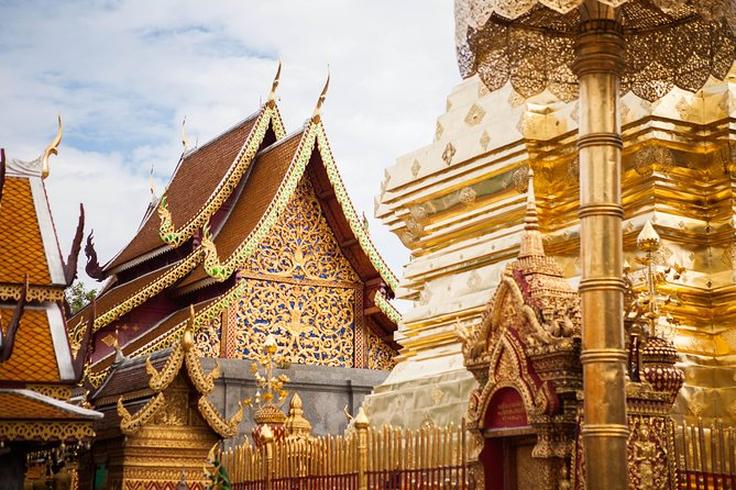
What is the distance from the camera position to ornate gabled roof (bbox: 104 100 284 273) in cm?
1439

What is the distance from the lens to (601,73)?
14.2ft

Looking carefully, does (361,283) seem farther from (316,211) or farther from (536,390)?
(536,390)

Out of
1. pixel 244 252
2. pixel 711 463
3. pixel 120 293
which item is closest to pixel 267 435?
pixel 711 463

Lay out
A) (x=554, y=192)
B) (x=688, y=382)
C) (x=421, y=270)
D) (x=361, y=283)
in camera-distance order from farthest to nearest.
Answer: (x=361, y=283), (x=421, y=270), (x=554, y=192), (x=688, y=382)

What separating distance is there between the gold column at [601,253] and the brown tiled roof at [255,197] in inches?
379

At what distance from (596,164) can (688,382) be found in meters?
3.50

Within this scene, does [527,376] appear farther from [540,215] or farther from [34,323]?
[34,323]

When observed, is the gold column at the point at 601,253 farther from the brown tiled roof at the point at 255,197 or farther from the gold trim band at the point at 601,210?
the brown tiled roof at the point at 255,197

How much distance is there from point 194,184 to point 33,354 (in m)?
7.05

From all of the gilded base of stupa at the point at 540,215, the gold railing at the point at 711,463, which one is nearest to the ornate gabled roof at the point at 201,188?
the gilded base of stupa at the point at 540,215

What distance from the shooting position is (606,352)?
4.11m

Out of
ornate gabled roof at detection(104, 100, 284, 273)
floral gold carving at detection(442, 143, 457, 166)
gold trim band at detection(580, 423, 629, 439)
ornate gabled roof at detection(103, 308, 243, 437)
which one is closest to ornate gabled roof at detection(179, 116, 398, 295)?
ornate gabled roof at detection(104, 100, 284, 273)

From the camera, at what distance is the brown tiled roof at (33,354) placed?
9.18 metres

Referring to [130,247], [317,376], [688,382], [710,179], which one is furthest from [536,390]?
[130,247]
